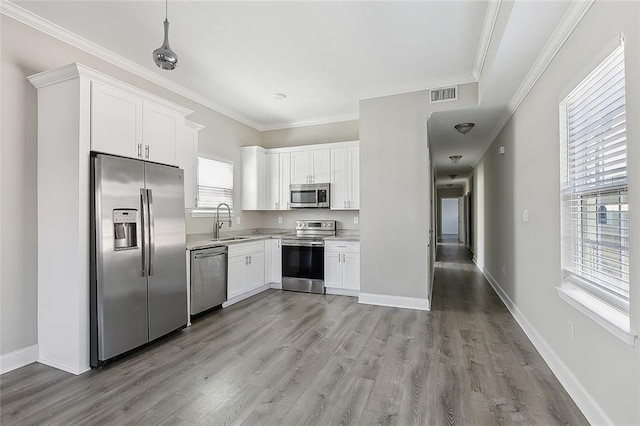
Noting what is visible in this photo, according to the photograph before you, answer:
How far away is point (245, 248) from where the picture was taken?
4.71 meters

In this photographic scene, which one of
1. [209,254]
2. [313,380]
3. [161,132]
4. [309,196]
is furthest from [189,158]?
[313,380]

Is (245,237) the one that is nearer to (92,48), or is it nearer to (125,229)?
(125,229)

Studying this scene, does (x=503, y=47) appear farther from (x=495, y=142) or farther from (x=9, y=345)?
(x=9, y=345)

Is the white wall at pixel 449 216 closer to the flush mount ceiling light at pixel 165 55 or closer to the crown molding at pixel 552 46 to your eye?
the crown molding at pixel 552 46

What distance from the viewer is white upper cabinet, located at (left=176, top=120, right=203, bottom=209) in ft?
11.9

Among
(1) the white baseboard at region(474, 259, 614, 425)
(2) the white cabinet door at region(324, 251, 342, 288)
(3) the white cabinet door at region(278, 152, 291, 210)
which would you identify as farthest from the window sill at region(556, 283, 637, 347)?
(3) the white cabinet door at region(278, 152, 291, 210)

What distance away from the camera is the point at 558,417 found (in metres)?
2.00

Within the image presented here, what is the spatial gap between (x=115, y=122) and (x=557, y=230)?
3.89 metres

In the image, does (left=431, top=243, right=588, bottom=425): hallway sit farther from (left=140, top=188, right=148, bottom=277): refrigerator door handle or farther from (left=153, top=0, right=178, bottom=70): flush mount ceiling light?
(left=153, top=0, right=178, bottom=70): flush mount ceiling light

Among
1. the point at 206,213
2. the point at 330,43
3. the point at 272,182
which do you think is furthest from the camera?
the point at 272,182

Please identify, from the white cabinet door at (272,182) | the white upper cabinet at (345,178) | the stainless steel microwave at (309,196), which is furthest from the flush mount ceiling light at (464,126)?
the white cabinet door at (272,182)

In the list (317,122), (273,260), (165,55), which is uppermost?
(317,122)

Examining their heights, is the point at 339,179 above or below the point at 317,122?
below

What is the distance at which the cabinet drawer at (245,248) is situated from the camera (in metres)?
4.43
